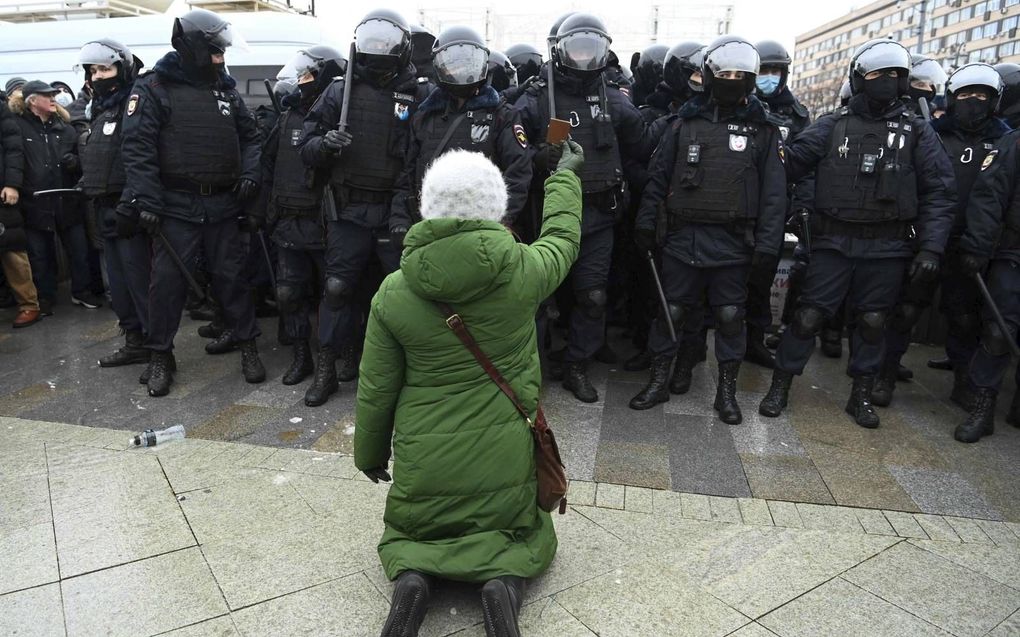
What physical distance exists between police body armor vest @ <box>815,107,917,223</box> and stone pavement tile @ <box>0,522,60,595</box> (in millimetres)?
4196

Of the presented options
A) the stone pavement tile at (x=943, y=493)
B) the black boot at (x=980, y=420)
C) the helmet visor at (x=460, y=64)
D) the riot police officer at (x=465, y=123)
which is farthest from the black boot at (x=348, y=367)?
the black boot at (x=980, y=420)

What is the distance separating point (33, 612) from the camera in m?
2.40

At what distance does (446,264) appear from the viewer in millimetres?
2021

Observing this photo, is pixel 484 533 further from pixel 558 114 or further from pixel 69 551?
pixel 558 114

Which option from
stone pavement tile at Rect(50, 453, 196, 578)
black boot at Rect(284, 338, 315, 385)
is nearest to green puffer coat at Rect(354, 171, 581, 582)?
stone pavement tile at Rect(50, 453, 196, 578)

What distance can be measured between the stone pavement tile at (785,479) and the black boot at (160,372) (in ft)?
11.9

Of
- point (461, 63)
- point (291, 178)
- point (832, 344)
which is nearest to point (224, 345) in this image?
point (291, 178)

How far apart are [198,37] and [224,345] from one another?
2.23 metres

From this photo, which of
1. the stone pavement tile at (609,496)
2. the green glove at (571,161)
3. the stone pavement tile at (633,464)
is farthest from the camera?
the stone pavement tile at (633,464)

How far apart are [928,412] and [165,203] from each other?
502 cm

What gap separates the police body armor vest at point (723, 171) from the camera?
160 inches

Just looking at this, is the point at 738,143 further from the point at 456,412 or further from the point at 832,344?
the point at 456,412

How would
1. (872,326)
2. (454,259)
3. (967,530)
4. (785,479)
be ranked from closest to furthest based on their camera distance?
(454,259) → (967,530) → (785,479) → (872,326)

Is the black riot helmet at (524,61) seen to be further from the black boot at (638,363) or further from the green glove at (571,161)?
the green glove at (571,161)
